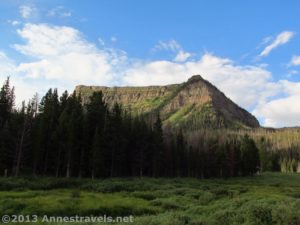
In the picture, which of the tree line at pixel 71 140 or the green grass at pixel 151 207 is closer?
the green grass at pixel 151 207

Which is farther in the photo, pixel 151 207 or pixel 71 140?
pixel 71 140

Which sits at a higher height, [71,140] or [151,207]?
[71,140]

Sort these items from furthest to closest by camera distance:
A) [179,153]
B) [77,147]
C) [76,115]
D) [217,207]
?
1. [179,153]
2. [76,115]
3. [77,147]
4. [217,207]

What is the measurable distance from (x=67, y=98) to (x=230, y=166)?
2538 inches

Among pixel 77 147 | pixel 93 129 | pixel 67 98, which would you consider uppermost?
pixel 67 98

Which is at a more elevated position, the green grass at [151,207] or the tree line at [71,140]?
the tree line at [71,140]

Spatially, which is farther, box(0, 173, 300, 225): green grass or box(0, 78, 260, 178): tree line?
box(0, 78, 260, 178): tree line

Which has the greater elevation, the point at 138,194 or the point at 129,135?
the point at 129,135

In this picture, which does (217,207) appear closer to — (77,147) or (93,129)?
(77,147)

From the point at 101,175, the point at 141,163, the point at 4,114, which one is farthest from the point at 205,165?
the point at 4,114

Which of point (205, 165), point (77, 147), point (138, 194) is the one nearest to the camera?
point (138, 194)

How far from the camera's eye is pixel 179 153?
110750mm

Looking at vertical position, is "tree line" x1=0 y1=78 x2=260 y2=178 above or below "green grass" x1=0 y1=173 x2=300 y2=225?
above

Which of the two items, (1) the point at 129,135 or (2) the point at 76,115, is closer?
(2) the point at 76,115
